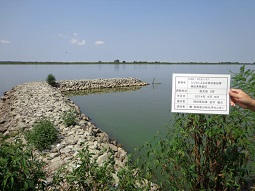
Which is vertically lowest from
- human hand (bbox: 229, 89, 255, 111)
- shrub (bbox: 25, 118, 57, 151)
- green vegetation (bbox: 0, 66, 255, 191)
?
shrub (bbox: 25, 118, 57, 151)

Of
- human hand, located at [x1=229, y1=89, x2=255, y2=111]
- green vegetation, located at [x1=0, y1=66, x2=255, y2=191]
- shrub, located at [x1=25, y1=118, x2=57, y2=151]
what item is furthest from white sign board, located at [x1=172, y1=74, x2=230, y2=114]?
shrub, located at [x1=25, y1=118, x2=57, y2=151]

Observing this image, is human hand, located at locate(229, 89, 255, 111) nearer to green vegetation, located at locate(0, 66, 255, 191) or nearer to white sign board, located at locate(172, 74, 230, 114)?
white sign board, located at locate(172, 74, 230, 114)

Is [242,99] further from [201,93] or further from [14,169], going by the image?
[14,169]

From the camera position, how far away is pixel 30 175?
2830 mm

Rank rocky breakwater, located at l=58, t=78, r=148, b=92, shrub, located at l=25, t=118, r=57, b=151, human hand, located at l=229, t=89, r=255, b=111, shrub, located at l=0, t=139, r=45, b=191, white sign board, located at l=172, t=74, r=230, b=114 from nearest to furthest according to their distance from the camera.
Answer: shrub, located at l=0, t=139, r=45, b=191
human hand, located at l=229, t=89, r=255, b=111
white sign board, located at l=172, t=74, r=230, b=114
shrub, located at l=25, t=118, r=57, b=151
rocky breakwater, located at l=58, t=78, r=148, b=92

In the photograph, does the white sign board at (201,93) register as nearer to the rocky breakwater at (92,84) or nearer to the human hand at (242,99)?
the human hand at (242,99)

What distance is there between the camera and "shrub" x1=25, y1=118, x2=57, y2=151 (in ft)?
19.7

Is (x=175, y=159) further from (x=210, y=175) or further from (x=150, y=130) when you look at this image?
(x=150, y=130)

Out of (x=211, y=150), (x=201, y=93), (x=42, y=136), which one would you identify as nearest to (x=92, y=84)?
(x=42, y=136)

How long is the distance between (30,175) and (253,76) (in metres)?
3.27

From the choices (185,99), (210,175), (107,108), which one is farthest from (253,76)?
(107,108)

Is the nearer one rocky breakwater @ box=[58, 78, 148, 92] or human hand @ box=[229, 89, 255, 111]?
human hand @ box=[229, 89, 255, 111]

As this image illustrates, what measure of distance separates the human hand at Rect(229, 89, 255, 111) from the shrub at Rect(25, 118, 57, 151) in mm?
5075

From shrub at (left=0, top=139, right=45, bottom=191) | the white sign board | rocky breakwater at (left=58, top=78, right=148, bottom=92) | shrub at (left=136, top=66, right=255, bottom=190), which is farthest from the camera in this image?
rocky breakwater at (left=58, top=78, right=148, bottom=92)
